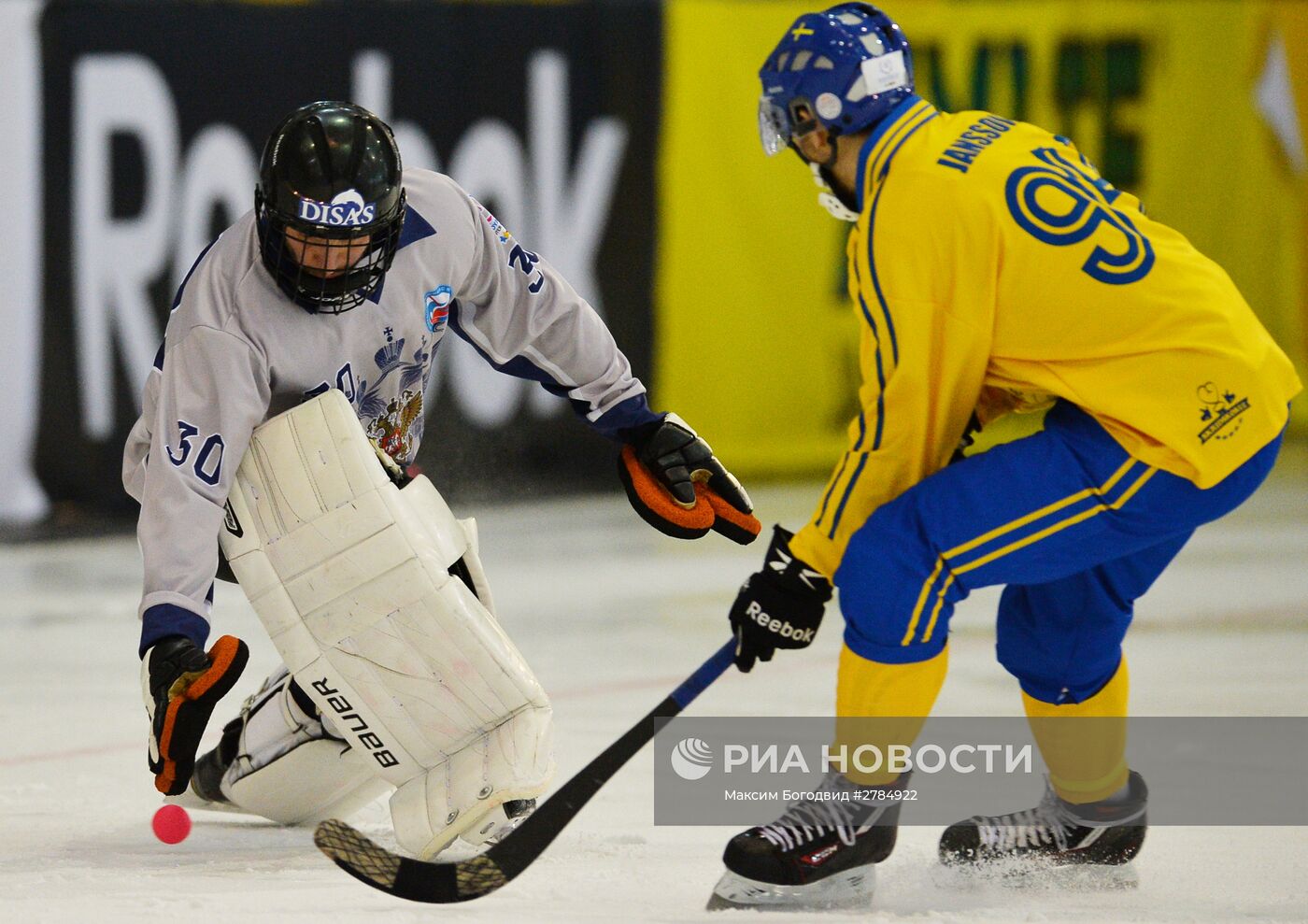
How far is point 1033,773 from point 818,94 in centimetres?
142

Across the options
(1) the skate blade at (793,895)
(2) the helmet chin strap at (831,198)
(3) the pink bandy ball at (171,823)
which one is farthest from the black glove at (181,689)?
(2) the helmet chin strap at (831,198)

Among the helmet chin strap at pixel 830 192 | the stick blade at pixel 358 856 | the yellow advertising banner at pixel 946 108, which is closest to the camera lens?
the stick blade at pixel 358 856

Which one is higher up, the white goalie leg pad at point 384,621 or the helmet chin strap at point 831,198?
the helmet chin strap at point 831,198

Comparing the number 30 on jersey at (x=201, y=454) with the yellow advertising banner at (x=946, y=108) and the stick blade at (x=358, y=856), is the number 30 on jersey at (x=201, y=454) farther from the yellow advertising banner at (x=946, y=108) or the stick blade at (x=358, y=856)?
the yellow advertising banner at (x=946, y=108)

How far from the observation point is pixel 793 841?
8.66 feet

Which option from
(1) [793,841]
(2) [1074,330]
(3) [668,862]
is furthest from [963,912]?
(2) [1074,330]

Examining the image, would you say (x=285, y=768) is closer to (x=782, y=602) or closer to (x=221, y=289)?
(x=221, y=289)

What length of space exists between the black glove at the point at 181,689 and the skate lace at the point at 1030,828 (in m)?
1.22

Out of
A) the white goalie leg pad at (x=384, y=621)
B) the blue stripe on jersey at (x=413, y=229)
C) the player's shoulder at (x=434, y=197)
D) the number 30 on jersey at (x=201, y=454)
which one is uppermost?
the player's shoulder at (x=434, y=197)

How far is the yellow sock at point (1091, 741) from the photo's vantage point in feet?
9.56

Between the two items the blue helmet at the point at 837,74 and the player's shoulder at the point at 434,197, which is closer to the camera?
the blue helmet at the point at 837,74

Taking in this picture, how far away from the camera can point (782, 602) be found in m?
2.64

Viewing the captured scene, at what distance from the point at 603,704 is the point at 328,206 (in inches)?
66.9

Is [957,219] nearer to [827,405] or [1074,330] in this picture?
[1074,330]
